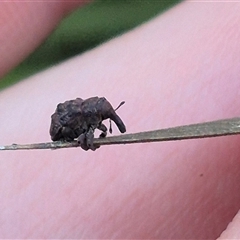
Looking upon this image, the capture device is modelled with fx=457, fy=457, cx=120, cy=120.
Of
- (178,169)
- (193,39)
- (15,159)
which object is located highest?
(193,39)

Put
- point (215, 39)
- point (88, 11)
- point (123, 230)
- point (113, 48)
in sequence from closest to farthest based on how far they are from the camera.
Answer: point (123, 230)
point (215, 39)
point (113, 48)
point (88, 11)

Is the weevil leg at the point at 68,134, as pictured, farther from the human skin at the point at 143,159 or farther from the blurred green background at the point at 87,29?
the blurred green background at the point at 87,29

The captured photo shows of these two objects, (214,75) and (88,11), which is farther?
(88,11)

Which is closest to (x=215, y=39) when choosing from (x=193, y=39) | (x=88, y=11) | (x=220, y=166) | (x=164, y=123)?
(x=193, y=39)

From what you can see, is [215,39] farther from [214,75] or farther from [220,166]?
[220,166]

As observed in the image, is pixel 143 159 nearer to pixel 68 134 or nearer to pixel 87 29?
pixel 68 134

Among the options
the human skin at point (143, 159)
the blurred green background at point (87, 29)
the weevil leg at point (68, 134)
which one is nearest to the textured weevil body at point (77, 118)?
the weevil leg at point (68, 134)

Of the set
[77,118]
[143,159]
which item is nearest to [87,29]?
[143,159]

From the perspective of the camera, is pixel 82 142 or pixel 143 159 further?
pixel 143 159
